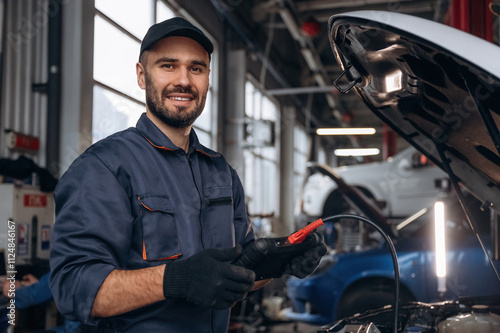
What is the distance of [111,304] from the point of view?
3.56 feet

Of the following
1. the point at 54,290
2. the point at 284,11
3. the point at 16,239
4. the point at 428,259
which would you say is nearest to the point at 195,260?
the point at 54,290

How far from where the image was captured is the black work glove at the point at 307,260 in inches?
51.3

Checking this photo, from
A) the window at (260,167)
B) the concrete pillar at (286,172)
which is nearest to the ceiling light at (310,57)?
the window at (260,167)

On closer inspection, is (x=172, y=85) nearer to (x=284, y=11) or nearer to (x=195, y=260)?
(x=195, y=260)

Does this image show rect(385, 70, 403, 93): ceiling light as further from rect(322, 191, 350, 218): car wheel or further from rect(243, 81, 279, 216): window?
rect(243, 81, 279, 216): window

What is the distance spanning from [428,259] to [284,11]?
5.06 metres

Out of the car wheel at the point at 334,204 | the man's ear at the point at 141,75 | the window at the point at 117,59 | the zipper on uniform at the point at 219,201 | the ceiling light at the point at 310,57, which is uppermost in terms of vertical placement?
the ceiling light at the point at 310,57

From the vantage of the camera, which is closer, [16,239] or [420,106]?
[420,106]


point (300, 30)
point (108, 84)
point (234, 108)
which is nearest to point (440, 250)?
point (108, 84)

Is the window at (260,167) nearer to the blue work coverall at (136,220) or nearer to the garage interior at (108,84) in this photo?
the garage interior at (108,84)

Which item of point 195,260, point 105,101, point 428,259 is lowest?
point 428,259

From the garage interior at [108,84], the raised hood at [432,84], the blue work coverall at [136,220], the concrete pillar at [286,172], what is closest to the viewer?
the raised hood at [432,84]

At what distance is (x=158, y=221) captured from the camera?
1.29m

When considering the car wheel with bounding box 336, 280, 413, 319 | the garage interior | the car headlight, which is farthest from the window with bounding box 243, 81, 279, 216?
the car wheel with bounding box 336, 280, 413, 319
